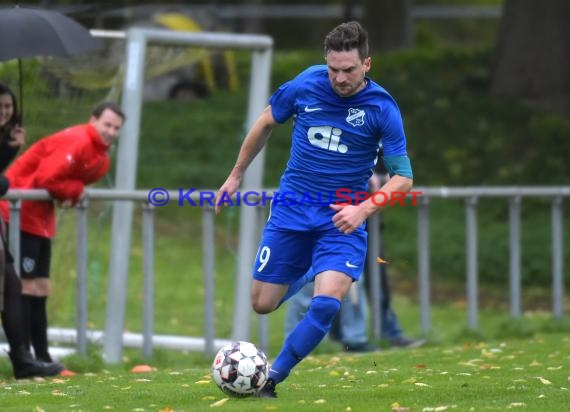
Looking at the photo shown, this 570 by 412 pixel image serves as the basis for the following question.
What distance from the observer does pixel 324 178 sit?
27.2 feet

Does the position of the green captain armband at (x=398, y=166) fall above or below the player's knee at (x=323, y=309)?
above

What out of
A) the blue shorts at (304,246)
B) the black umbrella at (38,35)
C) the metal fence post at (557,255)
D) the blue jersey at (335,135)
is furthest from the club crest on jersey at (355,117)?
the metal fence post at (557,255)

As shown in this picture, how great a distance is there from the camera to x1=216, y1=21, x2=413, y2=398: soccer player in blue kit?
802 cm

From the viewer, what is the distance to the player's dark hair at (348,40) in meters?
8.02

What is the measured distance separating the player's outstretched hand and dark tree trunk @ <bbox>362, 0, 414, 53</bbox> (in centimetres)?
1924

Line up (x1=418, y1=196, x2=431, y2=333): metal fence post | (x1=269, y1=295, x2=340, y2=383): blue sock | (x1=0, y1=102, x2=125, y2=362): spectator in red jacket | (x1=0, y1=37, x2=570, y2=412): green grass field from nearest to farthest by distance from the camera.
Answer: (x1=269, y1=295, x2=340, y2=383): blue sock
(x1=0, y1=37, x2=570, y2=412): green grass field
(x1=0, y1=102, x2=125, y2=362): spectator in red jacket
(x1=418, y1=196, x2=431, y2=333): metal fence post

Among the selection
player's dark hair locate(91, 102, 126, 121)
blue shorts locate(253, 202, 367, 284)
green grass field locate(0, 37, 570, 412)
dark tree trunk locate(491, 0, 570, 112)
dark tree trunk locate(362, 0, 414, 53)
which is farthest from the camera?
dark tree trunk locate(362, 0, 414, 53)

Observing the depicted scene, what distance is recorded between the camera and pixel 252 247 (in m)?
12.6

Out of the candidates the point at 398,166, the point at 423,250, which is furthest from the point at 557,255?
the point at 398,166

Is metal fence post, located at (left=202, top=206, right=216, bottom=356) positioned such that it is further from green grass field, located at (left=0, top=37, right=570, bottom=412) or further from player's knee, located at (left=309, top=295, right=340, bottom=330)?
player's knee, located at (left=309, top=295, right=340, bottom=330)

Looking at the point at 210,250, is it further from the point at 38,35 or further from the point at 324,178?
the point at 324,178

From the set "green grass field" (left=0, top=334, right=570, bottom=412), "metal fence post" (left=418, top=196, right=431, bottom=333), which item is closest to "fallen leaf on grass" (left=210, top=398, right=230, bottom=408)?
"green grass field" (left=0, top=334, right=570, bottom=412)

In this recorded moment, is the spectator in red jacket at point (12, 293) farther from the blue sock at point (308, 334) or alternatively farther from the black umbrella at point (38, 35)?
the blue sock at point (308, 334)

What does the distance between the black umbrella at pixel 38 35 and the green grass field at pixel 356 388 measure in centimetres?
234
